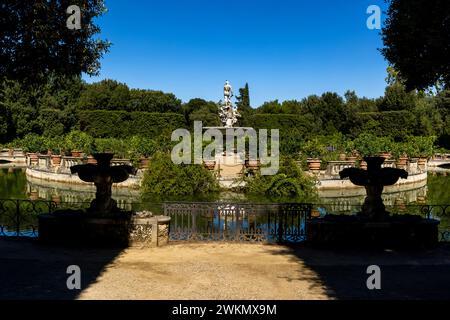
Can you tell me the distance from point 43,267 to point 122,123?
4665 cm

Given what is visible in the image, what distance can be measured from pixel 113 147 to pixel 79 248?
76.3 ft

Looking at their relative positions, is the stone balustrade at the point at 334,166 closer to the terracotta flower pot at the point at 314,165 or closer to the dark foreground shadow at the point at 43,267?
the terracotta flower pot at the point at 314,165

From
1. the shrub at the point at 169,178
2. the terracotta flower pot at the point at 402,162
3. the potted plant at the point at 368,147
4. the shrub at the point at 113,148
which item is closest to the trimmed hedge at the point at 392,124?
the potted plant at the point at 368,147

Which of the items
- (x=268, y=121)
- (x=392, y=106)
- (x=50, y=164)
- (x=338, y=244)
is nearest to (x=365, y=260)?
(x=338, y=244)

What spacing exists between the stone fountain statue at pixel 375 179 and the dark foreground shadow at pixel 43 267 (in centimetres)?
529

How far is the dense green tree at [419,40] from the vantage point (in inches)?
392

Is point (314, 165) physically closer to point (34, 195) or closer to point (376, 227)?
point (34, 195)

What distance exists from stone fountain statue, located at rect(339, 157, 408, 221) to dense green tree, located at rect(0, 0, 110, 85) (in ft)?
22.2

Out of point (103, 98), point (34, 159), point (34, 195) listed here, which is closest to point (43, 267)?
point (34, 195)

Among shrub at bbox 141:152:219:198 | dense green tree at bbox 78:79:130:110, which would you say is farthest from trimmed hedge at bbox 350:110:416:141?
shrub at bbox 141:152:219:198

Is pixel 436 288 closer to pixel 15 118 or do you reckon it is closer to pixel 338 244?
pixel 338 244

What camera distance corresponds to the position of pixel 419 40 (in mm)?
11133

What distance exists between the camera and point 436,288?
713 cm

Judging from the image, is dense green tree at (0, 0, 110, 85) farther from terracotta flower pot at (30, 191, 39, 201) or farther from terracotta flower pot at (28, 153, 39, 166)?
terracotta flower pot at (28, 153, 39, 166)
